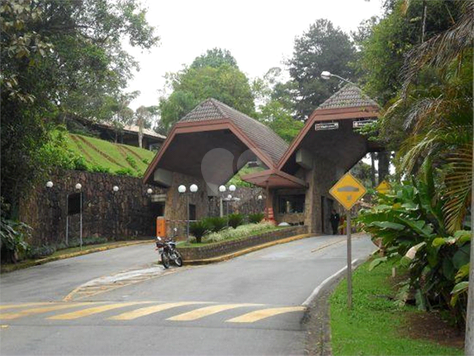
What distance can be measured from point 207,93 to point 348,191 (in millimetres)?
46570

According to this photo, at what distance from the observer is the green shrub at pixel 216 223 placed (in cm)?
2514

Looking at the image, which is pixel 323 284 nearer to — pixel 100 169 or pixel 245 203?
pixel 100 169

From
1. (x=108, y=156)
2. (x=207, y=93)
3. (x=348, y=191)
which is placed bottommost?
(x=348, y=191)

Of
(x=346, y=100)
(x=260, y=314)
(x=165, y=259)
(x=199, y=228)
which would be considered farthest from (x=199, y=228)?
(x=260, y=314)

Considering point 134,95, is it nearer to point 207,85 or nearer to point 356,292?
point 207,85

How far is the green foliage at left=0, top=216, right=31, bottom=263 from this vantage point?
846 inches

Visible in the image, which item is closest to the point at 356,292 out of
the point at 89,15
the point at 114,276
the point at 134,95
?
the point at 114,276

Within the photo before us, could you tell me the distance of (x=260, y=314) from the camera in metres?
10.4

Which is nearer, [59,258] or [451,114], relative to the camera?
[451,114]

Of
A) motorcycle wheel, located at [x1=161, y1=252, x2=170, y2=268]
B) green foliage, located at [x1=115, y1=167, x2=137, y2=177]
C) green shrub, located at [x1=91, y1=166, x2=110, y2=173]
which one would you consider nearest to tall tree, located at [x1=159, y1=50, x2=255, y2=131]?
green foliage, located at [x1=115, y1=167, x2=137, y2=177]

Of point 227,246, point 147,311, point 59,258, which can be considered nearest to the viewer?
point 147,311

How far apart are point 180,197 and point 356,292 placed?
2485 cm

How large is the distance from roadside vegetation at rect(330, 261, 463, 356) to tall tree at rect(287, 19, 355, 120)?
163 feet

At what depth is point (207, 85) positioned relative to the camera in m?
57.9
